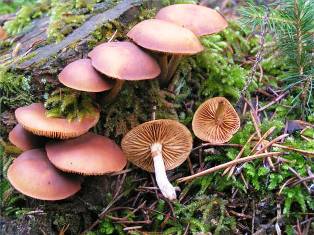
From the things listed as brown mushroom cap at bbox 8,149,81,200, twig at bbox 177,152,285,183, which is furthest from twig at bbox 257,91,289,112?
brown mushroom cap at bbox 8,149,81,200

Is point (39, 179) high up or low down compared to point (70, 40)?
down

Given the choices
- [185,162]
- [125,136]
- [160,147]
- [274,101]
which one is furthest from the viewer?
[274,101]

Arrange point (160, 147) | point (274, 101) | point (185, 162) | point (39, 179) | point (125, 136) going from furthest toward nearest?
point (274, 101)
point (185, 162)
point (160, 147)
point (125, 136)
point (39, 179)

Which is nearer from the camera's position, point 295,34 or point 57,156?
point 57,156

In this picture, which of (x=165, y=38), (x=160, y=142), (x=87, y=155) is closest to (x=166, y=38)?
(x=165, y=38)

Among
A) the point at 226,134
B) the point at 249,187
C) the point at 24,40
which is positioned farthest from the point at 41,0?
the point at 249,187

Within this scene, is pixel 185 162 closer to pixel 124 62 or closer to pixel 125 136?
pixel 125 136
